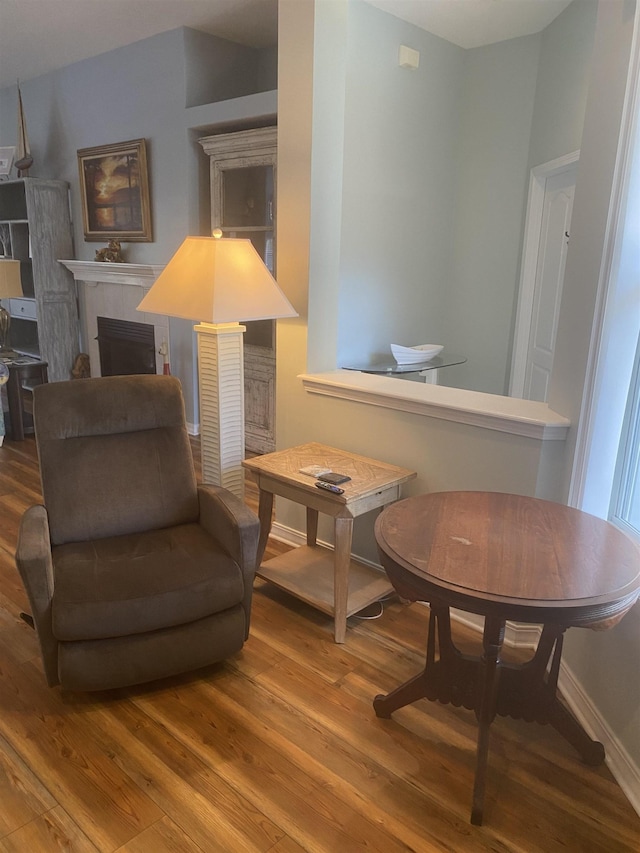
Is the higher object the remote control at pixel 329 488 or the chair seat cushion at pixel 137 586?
the remote control at pixel 329 488

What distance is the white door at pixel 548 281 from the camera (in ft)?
11.7

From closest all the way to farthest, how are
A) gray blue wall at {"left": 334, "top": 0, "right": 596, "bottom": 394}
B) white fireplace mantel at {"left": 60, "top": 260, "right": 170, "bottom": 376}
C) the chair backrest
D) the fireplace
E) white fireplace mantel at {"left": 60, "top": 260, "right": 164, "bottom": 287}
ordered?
the chair backrest < gray blue wall at {"left": 334, "top": 0, "right": 596, "bottom": 394} < white fireplace mantel at {"left": 60, "top": 260, "right": 164, "bottom": 287} < white fireplace mantel at {"left": 60, "top": 260, "right": 170, "bottom": 376} < the fireplace

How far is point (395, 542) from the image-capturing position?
67.4 inches

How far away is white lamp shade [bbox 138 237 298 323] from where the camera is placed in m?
2.38

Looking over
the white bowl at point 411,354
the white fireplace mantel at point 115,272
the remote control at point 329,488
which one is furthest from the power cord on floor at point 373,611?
the white fireplace mantel at point 115,272

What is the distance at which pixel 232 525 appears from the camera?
7.17 feet

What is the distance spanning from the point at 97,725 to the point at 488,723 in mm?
1209

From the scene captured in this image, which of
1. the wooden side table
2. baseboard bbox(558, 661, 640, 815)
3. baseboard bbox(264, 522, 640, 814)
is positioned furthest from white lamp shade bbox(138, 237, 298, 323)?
baseboard bbox(558, 661, 640, 815)

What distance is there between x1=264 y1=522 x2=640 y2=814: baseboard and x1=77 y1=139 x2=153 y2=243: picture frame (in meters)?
3.93

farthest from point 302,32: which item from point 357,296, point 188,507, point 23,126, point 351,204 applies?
point 23,126

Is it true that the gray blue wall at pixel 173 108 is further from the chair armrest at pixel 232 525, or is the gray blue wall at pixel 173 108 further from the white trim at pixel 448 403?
the chair armrest at pixel 232 525

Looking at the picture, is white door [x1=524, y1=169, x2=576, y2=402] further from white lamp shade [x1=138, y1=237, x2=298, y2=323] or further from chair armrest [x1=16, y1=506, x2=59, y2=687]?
chair armrest [x1=16, y1=506, x2=59, y2=687]

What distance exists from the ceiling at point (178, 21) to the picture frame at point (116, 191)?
2.41 feet

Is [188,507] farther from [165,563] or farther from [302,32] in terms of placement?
[302,32]
